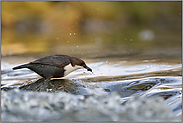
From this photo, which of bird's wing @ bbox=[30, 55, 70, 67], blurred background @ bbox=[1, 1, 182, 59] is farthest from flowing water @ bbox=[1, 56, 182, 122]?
blurred background @ bbox=[1, 1, 182, 59]

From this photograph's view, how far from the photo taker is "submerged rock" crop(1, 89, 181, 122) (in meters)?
3.12

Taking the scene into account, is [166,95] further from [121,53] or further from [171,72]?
[121,53]

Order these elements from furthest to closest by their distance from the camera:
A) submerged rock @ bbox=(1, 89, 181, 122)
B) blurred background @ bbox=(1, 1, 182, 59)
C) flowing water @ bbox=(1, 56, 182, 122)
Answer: blurred background @ bbox=(1, 1, 182, 59)
flowing water @ bbox=(1, 56, 182, 122)
submerged rock @ bbox=(1, 89, 181, 122)

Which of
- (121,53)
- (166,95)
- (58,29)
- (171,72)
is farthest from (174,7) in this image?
(166,95)

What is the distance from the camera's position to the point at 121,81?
439cm

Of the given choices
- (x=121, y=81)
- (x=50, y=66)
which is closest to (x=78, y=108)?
(x=50, y=66)

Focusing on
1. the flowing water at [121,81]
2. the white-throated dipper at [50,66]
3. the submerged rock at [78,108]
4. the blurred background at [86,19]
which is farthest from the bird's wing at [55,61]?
the blurred background at [86,19]

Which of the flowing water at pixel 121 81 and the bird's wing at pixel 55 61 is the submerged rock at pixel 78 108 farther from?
the bird's wing at pixel 55 61

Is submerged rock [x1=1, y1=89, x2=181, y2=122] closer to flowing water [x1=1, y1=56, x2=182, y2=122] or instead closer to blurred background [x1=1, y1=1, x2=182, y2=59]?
flowing water [x1=1, y1=56, x2=182, y2=122]

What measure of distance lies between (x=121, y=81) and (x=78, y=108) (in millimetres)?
1323

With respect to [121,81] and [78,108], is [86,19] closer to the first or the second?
[121,81]

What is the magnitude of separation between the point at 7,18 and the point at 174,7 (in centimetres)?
1190

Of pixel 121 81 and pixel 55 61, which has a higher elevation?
pixel 55 61

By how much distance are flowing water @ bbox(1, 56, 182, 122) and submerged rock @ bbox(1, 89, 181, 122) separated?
0.13 metres
